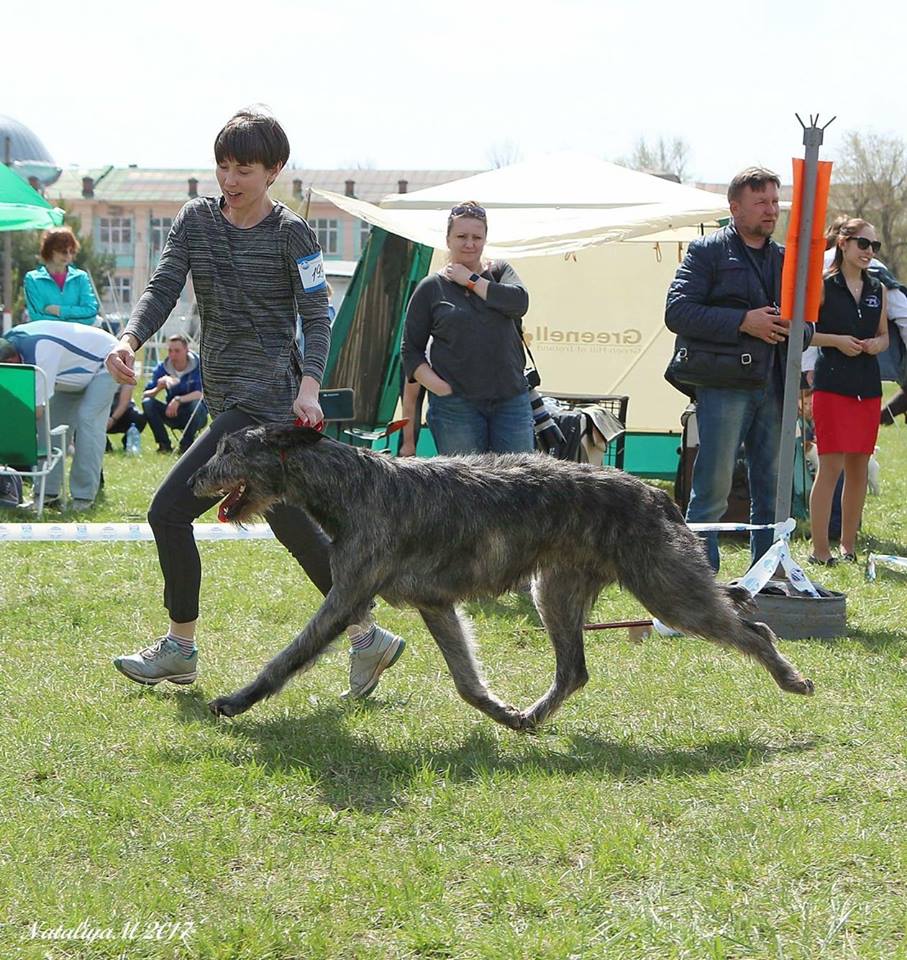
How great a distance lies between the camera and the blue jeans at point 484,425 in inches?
249

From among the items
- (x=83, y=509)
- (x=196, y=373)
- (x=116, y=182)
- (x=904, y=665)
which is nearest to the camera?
(x=904, y=665)

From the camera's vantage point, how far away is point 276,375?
4.53m

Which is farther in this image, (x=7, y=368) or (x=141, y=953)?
(x=7, y=368)

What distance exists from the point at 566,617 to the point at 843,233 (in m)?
3.75

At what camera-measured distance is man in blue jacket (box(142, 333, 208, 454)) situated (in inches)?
548

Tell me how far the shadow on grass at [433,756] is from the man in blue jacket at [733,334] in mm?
1867

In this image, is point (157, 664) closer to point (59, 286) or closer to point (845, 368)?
point (845, 368)

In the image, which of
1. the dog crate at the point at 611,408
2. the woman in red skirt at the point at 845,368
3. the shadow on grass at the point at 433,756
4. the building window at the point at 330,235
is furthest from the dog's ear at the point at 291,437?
the building window at the point at 330,235

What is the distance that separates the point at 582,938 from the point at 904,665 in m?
3.05

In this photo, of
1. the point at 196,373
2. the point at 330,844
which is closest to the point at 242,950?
the point at 330,844

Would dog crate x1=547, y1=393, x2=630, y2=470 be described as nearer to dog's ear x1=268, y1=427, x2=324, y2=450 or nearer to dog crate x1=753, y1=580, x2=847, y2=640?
dog crate x1=753, y1=580, x2=847, y2=640

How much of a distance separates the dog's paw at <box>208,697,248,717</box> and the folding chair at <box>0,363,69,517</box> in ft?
16.8

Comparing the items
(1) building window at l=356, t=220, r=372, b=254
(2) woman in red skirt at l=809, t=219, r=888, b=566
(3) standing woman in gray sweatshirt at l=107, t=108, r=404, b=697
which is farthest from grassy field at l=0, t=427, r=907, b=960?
(1) building window at l=356, t=220, r=372, b=254

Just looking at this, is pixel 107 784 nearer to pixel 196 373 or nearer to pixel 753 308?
pixel 753 308
